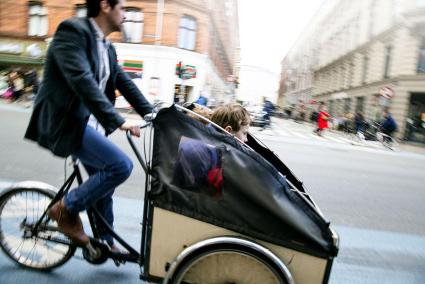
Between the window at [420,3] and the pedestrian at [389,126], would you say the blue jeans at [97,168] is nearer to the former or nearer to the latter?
the pedestrian at [389,126]

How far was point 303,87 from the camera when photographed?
6222cm

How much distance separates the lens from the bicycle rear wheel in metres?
2.67

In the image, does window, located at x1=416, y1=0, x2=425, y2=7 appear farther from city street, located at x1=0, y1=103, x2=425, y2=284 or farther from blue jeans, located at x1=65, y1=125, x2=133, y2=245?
blue jeans, located at x1=65, y1=125, x2=133, y2=245

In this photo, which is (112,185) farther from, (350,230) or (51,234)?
(350,230)

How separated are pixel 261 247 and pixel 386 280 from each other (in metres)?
1.86

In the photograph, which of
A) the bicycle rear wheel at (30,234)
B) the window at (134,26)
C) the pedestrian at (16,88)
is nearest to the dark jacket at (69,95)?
the bicycle rear wheel at (30,234)

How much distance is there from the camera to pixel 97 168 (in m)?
2.35

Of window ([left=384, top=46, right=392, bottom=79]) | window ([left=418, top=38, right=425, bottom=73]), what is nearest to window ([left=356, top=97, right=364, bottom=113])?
window ([left=384, top=46, right=392, bottom=79])

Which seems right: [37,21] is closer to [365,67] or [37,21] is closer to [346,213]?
[346,213]

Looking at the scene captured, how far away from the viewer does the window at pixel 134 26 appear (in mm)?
23984

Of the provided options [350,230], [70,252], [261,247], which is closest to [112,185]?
[70,252]

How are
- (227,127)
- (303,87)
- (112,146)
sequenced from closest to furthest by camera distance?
(112,146)
(227,127)
(303,87)

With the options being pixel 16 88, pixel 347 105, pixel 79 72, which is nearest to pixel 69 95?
pixel 79 72

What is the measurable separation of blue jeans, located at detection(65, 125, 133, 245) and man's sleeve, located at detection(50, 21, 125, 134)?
23 cm
